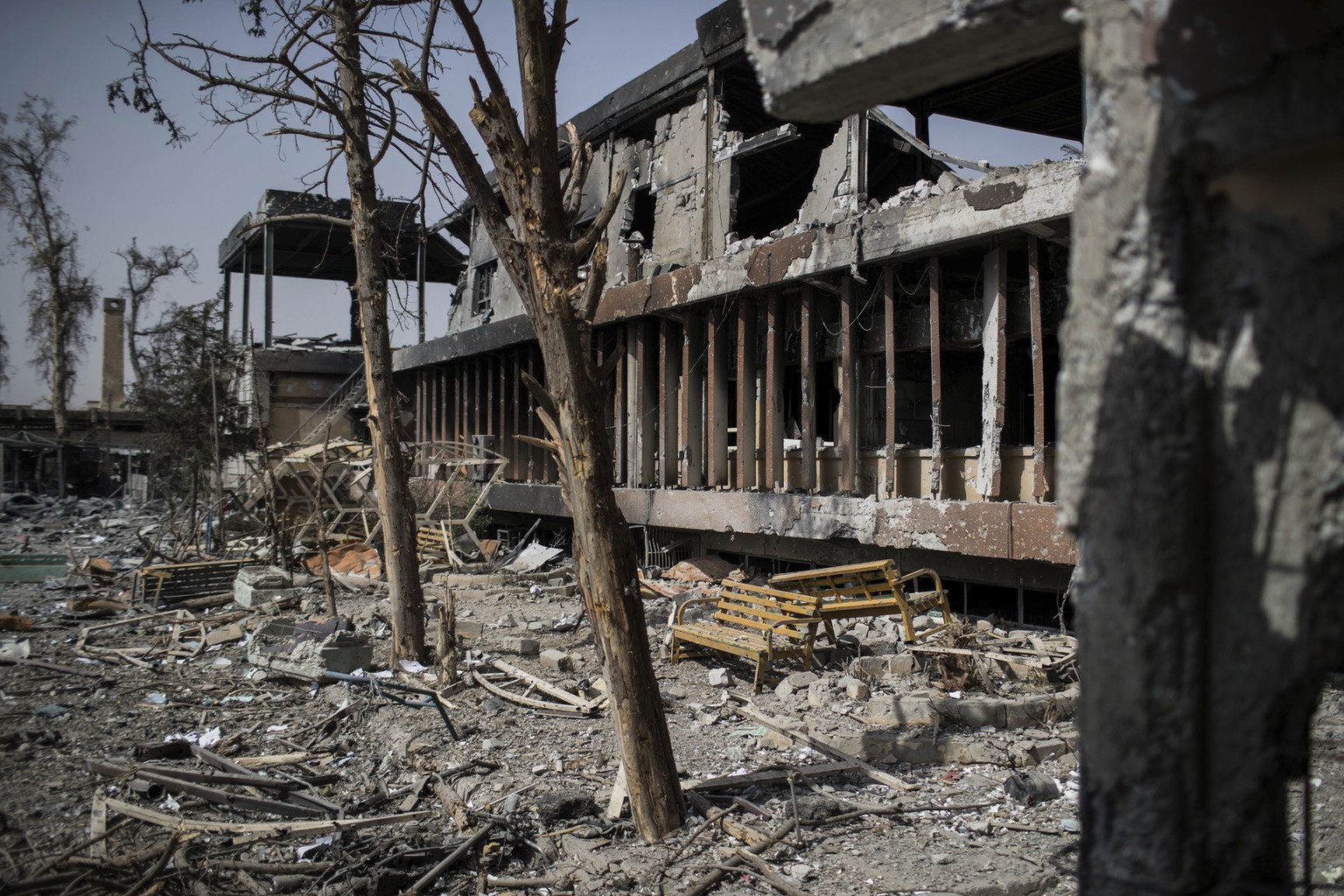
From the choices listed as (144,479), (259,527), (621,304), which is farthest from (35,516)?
(621,304)

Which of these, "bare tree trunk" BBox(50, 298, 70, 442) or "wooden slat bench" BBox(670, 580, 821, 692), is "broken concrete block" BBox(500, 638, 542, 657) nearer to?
"wooden slat bench" BBox(670, 580, 821, 692)

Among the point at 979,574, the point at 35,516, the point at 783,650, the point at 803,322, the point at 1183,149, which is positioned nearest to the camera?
the point at 1183,149

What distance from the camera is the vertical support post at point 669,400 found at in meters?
14.3

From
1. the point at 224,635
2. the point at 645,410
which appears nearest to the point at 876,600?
the point at 645,410

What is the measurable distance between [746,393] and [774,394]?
578mm

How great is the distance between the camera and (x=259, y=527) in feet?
60.6

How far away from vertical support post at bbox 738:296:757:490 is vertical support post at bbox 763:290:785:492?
36 cm

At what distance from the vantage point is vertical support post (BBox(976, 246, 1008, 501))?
9.26 meters

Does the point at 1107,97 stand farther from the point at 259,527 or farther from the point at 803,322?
the point at 259,527

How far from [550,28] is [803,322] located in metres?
7.06

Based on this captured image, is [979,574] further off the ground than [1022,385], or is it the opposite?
[1022,385]

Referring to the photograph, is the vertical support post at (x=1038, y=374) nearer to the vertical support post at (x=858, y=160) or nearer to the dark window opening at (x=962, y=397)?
the vertical support post at (x=858, y=160)

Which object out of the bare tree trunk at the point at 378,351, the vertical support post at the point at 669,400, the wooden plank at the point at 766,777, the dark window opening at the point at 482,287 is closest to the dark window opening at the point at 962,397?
the vertical support post at the point at 669,400

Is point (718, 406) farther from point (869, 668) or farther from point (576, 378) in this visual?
point (576, 378)
